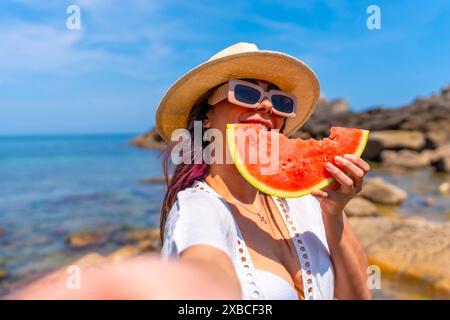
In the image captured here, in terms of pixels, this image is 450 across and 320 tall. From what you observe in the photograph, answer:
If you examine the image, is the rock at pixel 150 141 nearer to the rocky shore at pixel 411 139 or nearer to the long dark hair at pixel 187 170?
the rocky shore at pixel 411 139

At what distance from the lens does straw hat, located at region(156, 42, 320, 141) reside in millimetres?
2420

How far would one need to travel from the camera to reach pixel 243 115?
2.41m

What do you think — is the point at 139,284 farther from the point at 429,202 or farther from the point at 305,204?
the point at 429,202

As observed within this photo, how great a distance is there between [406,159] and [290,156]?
21.0m

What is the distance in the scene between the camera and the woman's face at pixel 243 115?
240 centimetres

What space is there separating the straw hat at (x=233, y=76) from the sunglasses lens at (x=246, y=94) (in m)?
0.15

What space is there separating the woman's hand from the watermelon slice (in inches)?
2.5

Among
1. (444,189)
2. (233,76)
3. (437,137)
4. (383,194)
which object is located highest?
(437,137)

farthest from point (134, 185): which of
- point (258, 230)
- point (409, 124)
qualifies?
point (258, 230)

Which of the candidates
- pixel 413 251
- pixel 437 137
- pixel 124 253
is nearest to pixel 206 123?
pixel 413 251

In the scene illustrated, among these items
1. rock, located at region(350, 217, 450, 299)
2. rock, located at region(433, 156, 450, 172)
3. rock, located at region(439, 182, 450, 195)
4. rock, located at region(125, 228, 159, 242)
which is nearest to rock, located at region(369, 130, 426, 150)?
rock, located at region(433, 156, 450, 172)

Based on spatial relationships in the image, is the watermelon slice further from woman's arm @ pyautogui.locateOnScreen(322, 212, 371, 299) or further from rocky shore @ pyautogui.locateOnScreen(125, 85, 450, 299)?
rocky shore @ pyautogui.locateOnScreen(125, 85, 450, 299)

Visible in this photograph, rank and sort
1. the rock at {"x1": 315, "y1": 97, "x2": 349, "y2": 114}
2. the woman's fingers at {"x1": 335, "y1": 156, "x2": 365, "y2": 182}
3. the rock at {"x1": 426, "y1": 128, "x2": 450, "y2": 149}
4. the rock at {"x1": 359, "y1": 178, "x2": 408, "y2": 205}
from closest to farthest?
the woman's fingers at {"x1": 335, "y1": 156, "x2": 365, "y2": 182}, the rock at {"x1": 359, "y1": 178, "x2": 408, "y2": 205}, the rock at {"x1": 426, "y1": 128, "x2": 450, "y2": 149}, the rock at {"x1": 315, "y1": 97, "x2": 349, "y2": 114}

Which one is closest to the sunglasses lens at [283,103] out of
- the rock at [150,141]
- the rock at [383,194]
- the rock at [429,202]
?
the rock at [383,194]
